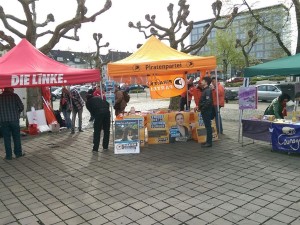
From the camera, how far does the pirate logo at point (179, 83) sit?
35.7 feet

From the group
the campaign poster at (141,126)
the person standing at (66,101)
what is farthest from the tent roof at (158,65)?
the person standing at (66,101)

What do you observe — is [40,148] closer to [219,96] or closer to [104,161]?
[104,161]

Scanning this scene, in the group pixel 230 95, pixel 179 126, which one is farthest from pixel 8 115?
pixel 230 95

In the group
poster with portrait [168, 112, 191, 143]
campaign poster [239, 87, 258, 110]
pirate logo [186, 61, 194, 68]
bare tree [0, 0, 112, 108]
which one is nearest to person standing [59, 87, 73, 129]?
bare tree [0, 0, 112, 108]

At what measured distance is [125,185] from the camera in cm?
526

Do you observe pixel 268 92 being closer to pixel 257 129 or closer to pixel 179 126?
pixel 257 129

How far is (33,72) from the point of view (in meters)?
6.98

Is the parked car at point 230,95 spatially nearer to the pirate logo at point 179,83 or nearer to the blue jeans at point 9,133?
the pirate logo at point 179,83

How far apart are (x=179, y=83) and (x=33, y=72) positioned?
5.44m

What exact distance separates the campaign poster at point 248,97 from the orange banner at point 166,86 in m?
3.16

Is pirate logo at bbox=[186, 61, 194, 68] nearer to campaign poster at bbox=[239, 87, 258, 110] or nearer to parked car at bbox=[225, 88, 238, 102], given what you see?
campaign poster at bbox=[239, 87, 258, 110]

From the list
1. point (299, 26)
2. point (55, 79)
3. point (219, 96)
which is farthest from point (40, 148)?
point (299, 26)

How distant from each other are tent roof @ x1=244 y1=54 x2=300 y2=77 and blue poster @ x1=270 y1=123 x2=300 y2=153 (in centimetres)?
134

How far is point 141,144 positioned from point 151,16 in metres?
10.1
